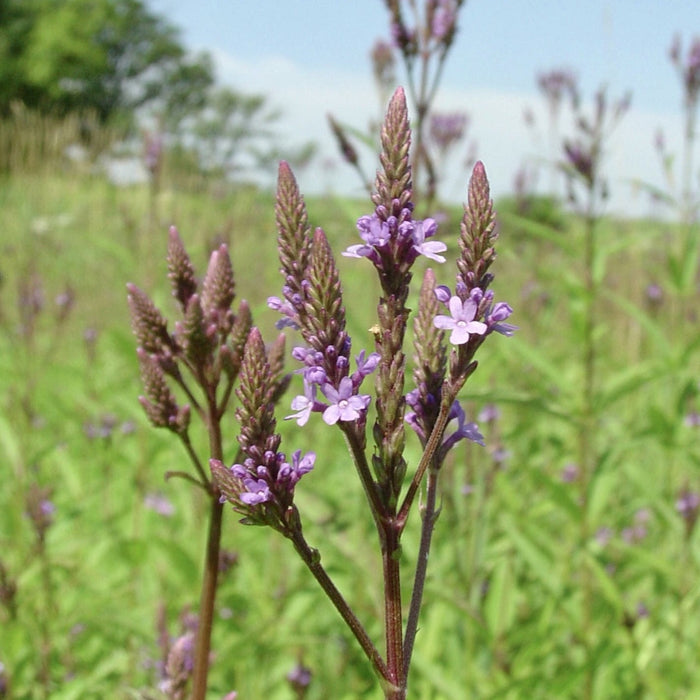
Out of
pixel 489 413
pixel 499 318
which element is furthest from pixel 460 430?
pixel 489 413

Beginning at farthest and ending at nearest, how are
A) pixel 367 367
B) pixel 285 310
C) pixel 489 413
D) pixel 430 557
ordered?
pixel 489 413 → pixel 430 557 → pixel 285 310 → pixel 367 367

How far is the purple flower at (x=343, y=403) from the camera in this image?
1.04m

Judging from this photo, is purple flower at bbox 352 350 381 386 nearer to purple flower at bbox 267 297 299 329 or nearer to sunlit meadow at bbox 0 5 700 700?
purple flower at bbox 267 297 299 329

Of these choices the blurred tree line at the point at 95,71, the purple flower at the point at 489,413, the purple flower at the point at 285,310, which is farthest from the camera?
the blurred tree line at the point at 95,71

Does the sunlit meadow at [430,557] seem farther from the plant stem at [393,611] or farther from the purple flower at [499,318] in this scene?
the purple flower at [499,318]

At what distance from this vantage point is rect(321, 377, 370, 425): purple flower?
104 cm

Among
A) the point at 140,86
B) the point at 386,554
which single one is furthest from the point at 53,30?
the point at 386,554

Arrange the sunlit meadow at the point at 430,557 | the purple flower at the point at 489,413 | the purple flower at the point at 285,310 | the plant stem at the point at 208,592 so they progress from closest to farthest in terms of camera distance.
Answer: the purple flower at the point at 285,310, the plant stem at the point at 208,592, the sunlit meadow at the point at 430,557, the purple flower at the point at 489,413

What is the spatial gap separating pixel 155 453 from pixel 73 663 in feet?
4.35

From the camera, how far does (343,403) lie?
1087mm

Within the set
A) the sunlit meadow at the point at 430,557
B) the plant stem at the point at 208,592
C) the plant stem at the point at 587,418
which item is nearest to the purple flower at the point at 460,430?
the plant stem at the point at 208,592

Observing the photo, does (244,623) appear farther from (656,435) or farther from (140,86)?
(140,86)

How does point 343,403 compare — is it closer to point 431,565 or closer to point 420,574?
point 420,574

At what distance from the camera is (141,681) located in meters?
2.92
